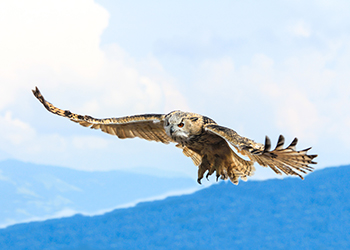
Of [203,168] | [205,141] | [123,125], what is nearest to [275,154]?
[205,141]

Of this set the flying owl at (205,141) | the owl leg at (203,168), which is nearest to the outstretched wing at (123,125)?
the flying owl at (205,141)

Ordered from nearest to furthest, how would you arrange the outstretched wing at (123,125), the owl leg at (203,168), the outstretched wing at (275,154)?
the outstretched wing at (275,154)
the owl leg at (203,168)
the outstretched wing at (123,125)

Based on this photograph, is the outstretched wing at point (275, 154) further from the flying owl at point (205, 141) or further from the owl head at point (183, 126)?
the owl head at point (183, 126)

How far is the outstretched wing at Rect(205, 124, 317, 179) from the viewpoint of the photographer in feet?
25.2

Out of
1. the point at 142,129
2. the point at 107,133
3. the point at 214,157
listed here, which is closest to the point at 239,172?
the point at 214,157

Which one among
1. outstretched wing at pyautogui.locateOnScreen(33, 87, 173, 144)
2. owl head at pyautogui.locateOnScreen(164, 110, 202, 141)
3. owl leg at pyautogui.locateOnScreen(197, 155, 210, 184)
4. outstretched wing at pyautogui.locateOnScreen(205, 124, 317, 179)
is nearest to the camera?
outstretched wing at pyautogui.locateOnScreen(205, 124, 317, 179)

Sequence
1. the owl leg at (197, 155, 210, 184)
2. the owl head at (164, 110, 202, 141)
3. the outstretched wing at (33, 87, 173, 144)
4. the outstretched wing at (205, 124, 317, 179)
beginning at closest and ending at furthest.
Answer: the outstretched wing at (205, 124, 317, 179), the owl head at (164, 110, 202, 141), the owl leg at (197, 155, 210, 184), the outstretched wing at (33, 87, 173, 144)

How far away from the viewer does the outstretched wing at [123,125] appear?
34.5ft

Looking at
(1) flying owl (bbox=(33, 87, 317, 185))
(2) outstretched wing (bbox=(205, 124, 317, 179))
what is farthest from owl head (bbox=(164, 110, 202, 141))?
(2) outstretched wing (bbox=(205, 124, 317, 179))

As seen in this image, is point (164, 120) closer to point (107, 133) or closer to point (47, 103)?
point (107, 133)

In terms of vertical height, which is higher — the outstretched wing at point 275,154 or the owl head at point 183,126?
the owl head at point 183,126

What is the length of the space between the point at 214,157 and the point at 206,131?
35.8 inches

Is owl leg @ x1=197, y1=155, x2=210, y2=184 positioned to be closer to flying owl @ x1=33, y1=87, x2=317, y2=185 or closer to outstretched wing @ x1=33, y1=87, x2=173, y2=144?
flying owl @ x1=33, y1=87, x2=317, y2=185

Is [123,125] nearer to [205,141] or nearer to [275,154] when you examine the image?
[205,141]
